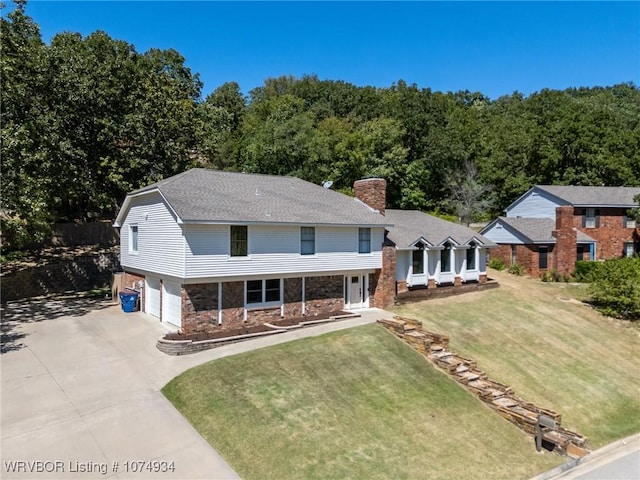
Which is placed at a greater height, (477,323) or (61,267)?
(61,267)

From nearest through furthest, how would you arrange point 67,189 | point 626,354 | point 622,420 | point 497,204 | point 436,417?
point 436,417, point 622,420, point 626,354, point 67,189, point 497,204


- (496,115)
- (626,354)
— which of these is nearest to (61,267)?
(626,354)

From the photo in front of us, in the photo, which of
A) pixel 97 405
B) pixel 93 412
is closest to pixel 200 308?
pixel 97 405

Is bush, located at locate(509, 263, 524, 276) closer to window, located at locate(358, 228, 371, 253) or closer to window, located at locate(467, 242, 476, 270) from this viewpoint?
window, located at locate(467, 242, 476, 270)

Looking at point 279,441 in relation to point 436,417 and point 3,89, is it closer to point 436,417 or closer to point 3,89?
point 436,417

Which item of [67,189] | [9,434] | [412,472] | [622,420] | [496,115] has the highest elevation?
[496,115]

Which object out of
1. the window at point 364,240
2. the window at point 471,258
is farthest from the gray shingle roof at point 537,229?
the window at point 364,240

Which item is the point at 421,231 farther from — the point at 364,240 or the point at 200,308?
the point at 200,308

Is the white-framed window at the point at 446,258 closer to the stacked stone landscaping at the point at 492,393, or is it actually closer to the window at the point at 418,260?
the window at the point at 418,260
